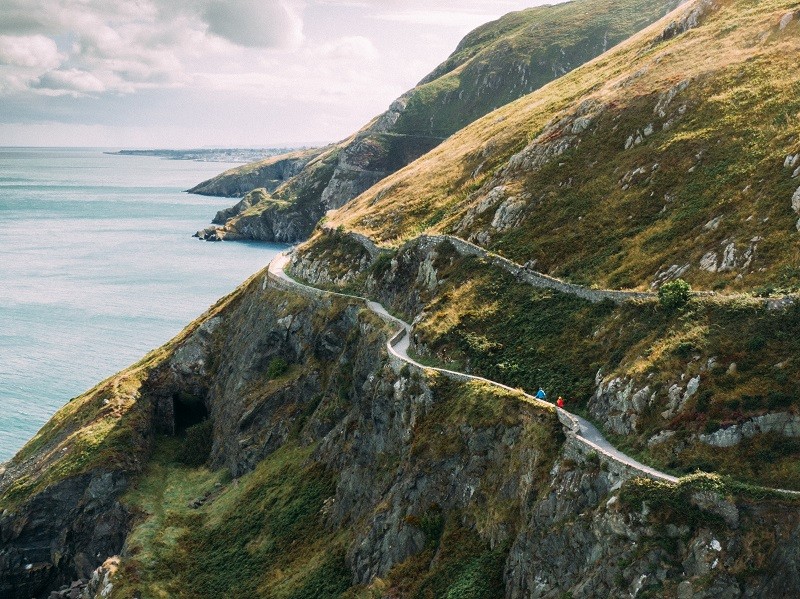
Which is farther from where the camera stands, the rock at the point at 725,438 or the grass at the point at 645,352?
the grass at the point at 645,352

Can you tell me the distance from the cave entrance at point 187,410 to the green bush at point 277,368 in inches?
573

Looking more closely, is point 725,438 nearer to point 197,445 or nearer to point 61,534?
point 197,445

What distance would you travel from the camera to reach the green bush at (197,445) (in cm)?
8819

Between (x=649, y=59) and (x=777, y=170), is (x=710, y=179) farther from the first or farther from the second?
(x=649, y=59)

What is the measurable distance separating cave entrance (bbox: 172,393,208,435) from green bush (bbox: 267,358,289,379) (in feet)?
47.7

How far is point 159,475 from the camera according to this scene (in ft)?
280

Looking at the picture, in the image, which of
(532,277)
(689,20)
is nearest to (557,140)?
(532,277)

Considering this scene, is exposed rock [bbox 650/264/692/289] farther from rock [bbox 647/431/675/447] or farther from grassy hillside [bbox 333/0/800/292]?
rock [bbox 647/431/675/447]

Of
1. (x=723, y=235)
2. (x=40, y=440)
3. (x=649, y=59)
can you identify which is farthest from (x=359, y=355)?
(x=649, y=59)

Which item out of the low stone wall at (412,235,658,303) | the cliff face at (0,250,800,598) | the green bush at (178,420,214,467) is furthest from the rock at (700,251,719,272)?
the green bush at (178,420,214,467)

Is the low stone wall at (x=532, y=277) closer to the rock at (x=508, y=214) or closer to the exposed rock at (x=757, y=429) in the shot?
the rock at (x=508, y=214)

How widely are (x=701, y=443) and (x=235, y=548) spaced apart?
41807 millimetres

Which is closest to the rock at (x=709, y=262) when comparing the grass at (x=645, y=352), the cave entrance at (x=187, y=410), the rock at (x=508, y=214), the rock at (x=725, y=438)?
the grass at (x=645, y=352)

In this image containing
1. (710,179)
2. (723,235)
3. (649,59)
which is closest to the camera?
(723,235)
